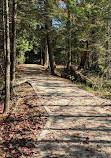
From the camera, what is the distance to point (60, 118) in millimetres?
5363

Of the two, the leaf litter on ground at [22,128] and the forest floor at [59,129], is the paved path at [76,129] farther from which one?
the leaf litter on ground at [22,128]

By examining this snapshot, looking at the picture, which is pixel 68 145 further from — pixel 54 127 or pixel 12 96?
pixel 12 96

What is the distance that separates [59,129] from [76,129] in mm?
562

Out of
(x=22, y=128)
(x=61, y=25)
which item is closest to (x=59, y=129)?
(x=22, y=128)

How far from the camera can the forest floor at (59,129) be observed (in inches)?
142

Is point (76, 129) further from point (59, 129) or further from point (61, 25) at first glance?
point (61, 25)

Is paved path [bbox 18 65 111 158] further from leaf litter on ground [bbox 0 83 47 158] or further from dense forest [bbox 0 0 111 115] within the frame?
dense forest [bbox 0 0 111 115]

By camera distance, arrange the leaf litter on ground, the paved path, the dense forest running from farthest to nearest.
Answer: the dense forest, the leaf litter on ground, the paved path

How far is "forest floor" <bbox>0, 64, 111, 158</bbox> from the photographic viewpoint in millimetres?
3604

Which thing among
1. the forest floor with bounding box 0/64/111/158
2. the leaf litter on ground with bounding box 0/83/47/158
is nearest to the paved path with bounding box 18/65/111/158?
the forest floor with bounding box 0/64/111/158

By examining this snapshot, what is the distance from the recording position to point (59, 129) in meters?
4.63

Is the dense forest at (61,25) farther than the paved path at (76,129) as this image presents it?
Yes

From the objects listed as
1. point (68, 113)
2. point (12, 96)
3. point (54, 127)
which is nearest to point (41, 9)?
point (12, 96)

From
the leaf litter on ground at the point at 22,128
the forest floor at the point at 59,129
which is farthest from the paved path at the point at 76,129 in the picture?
the leaf litter on ground at the point at 22,128
